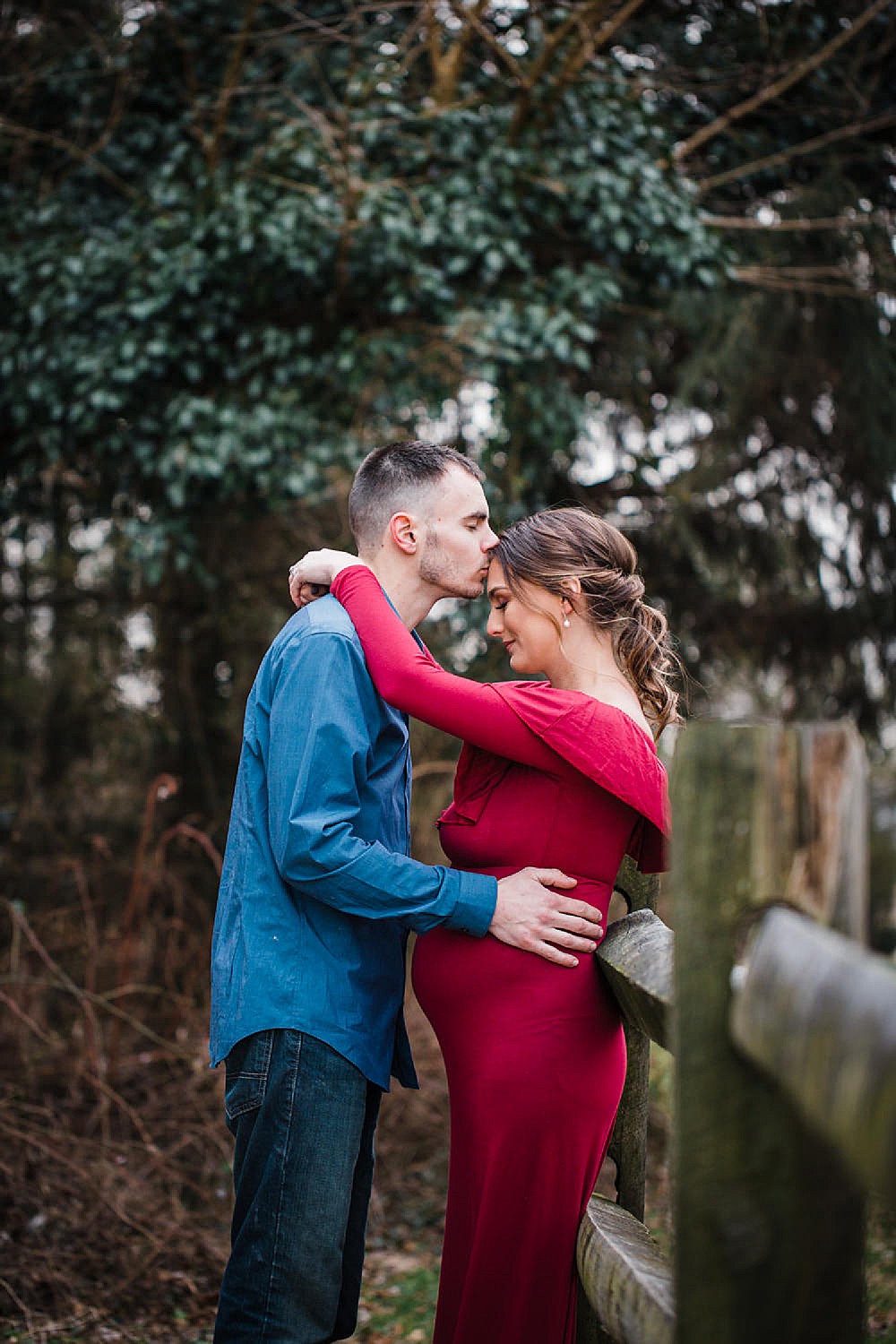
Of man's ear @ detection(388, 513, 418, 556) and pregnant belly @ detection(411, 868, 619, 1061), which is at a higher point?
man's ear @ detection(388, 513, 418, 556)

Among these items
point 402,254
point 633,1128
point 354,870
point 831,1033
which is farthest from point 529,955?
point 402,254

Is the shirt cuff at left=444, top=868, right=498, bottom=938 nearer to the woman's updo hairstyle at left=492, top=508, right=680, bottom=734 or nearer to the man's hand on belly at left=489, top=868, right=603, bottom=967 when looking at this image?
the man's hand on belly at left=489, top=868, right=603, bottom=967

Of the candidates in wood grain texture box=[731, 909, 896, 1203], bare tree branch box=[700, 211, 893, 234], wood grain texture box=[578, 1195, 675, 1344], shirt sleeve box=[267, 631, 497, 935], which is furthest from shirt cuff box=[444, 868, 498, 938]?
bare tree branch box=[700, 211, 893, 234]

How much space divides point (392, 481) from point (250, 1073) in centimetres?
137

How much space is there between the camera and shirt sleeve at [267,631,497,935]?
6.72 feet

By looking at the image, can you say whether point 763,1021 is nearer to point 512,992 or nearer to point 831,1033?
point 831,1033

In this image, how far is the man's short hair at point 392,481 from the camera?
263 centimetres

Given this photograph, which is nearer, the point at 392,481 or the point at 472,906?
the point at 472,906

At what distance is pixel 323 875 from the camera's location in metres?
2.05

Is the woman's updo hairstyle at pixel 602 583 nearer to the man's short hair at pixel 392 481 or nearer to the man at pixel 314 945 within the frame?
the man's short hair at pixel 392 481

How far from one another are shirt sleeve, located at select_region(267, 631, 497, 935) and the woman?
97 millimetres

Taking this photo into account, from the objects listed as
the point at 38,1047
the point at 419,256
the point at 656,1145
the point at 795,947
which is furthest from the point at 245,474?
the point at 795,947

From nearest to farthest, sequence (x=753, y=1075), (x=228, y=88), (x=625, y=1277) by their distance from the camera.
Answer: (x=753, y=1075) < (x=625, y=1277) < (x=228, y=88)

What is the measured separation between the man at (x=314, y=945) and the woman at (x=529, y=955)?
9 cm
